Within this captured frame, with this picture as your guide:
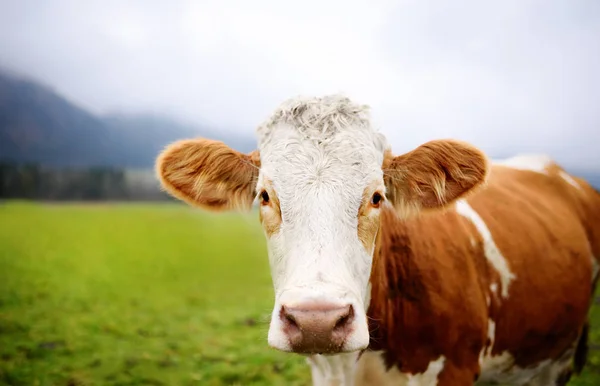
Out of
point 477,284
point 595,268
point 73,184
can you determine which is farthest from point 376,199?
point 73,184

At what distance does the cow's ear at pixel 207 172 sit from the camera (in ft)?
8.32

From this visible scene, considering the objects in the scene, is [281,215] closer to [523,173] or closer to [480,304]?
[480,304]

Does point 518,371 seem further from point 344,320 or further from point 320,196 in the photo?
point 320,196

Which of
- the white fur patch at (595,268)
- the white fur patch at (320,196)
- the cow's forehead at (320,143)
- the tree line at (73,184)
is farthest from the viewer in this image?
the tree line at (73,184)

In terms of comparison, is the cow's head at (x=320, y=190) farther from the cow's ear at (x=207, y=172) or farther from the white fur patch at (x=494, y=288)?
the white fur patch at (x=494, y=288)

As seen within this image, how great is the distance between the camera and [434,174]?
2.48 meters

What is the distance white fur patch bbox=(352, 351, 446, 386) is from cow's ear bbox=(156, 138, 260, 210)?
120cm

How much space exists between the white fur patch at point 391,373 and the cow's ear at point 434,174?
0.91 meters

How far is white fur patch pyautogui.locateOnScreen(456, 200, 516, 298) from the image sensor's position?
2875 mm

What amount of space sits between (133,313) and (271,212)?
718 cm

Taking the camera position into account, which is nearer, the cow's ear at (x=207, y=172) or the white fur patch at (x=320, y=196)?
the white fur patch at (x=320, y=196)

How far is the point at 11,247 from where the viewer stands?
12523mm

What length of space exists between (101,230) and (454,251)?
19905mm

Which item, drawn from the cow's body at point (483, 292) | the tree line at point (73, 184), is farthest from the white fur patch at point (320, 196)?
the tree line at point (73, 184)
